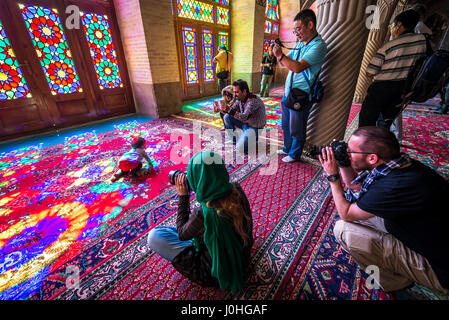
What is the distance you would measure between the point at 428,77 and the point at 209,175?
2.67 metres

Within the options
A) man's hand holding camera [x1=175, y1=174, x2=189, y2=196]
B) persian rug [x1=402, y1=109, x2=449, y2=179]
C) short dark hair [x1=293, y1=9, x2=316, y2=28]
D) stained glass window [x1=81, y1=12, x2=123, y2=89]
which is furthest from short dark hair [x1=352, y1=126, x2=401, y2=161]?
stained glass window [x1=81, y1=12, x2=123, y2=89]

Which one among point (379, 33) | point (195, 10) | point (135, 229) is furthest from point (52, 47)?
point (379, 33)

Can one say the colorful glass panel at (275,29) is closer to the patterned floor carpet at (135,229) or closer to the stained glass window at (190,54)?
the stained glass window at (190,54)

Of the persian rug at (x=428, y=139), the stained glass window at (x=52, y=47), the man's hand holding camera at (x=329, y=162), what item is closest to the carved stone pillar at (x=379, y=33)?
the persian rug at (x=428, y=139)

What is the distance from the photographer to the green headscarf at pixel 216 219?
101 cm

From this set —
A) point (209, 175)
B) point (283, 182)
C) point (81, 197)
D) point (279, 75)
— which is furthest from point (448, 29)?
point (81, 197)

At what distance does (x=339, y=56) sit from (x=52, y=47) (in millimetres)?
5219

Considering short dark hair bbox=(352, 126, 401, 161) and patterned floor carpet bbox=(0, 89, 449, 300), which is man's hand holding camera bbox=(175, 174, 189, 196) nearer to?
patterned floor carpet bbox=(0, 89, 449, 300)

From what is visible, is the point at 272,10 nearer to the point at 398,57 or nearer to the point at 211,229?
the point at 398,57

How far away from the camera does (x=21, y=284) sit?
4.56 ft

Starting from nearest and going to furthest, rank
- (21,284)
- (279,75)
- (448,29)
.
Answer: (21,284) < (448,29) < (279,75)

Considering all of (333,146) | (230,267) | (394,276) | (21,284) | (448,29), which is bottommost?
(21,284)

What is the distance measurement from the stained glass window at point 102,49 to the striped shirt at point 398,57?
540 centimetres

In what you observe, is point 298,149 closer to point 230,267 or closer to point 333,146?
point 333,146
